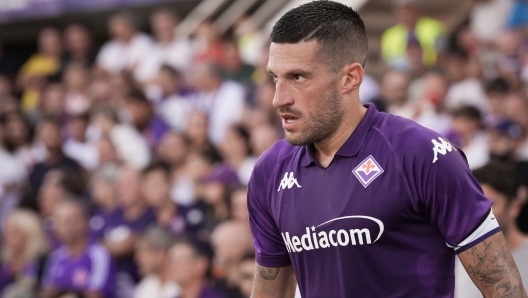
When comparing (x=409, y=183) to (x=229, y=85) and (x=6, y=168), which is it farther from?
(x=6, y=168)

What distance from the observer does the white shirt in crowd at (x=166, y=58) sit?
36.2 ft

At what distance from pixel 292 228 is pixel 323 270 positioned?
18 centimetres

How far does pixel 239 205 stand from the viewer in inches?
248

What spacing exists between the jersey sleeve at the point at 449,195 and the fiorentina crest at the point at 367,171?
117mm

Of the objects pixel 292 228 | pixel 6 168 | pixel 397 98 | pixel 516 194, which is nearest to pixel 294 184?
pixel 292 228

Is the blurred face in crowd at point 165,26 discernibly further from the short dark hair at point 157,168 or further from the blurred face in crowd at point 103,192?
the short dark hair at point 157,168

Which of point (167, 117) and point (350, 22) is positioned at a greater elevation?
point (350, 22)

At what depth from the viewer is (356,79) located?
9.08 feet

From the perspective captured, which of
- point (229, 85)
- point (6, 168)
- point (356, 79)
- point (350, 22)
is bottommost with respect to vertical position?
point (6, 168)

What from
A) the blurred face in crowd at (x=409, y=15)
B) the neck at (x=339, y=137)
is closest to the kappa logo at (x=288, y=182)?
the neck at (x=339, y=137)

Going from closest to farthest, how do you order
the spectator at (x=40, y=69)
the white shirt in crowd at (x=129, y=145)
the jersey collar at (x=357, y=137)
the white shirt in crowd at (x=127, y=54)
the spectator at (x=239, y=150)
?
1. the jersey collar at (x=357, y=137)
2. the spectator at (x=239, y=150)
3. the white shirt in crowd at (x=129, y=145)
4. the white shirt in crowd at (x=127, y=54)
5. the spectator at (x=40, y=69)

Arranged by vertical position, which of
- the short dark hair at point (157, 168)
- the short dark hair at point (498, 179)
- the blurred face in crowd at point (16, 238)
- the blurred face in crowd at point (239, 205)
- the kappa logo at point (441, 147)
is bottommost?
the blurred face in crowd at point (16, 238)

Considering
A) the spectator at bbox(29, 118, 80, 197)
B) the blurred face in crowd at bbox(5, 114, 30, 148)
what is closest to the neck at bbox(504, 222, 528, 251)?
the spectator at bbox(29, 118, 80, 197)

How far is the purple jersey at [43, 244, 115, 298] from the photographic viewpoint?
21.6ft
